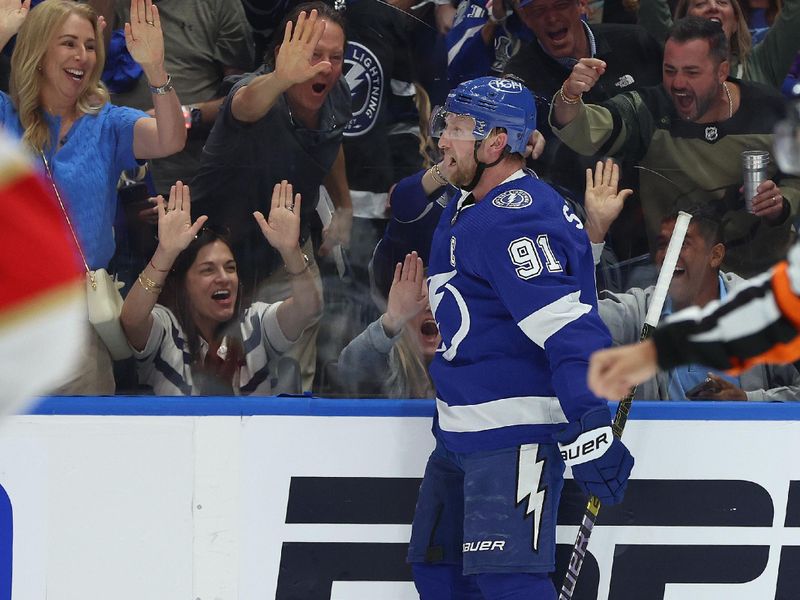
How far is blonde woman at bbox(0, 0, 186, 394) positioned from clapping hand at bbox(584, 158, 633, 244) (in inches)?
43.4

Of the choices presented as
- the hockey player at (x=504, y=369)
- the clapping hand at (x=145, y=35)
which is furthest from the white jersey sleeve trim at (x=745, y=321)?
A: the clapping hand at (x=145, y=35)

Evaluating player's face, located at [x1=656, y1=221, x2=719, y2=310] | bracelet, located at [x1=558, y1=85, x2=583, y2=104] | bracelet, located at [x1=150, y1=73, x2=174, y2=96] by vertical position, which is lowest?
player's face, located at [x1=656, y1=221, x2=719, y2=310]

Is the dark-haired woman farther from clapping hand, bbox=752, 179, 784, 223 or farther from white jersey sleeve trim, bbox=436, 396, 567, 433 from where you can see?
clapping hand, bbox=752, 179, 784, 223

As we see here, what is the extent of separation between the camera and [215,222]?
11.6ft

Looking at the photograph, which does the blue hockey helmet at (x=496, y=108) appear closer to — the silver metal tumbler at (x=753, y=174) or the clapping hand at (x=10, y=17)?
the silver metal tumbler at (x=753, y=174)

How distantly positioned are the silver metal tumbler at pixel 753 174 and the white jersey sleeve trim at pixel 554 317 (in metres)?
0.97

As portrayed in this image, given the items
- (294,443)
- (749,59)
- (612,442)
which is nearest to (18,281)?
(612,442)

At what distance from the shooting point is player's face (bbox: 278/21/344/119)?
144 inches

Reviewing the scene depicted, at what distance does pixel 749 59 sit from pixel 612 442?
158 cm

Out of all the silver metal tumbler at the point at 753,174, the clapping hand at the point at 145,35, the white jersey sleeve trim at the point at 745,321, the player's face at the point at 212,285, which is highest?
the clapping hand at the point at 145,35

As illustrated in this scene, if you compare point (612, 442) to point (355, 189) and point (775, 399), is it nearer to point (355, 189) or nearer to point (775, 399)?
point (775, 399)

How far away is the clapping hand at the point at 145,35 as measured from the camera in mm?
3504

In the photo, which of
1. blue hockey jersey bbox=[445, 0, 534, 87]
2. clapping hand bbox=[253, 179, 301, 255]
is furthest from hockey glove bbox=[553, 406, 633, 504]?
blue hockey jersey bbox=[445, 0, 534, 87]

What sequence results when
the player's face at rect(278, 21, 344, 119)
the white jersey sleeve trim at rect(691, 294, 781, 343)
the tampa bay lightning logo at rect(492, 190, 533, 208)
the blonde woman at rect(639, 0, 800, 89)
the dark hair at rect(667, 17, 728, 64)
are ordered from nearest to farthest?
the white jersey sleeve trim at rect(691, 294, 781, 343) < the tampa bay lightning logo at rect(492, 190, 533, 208) < the player's face at rect(278, 21, 344, 119) < the dark hair at rect(667, 17, 728, 64) < the blonde woman at rect(639, 0, 800, 89)
